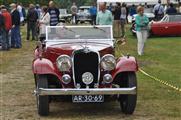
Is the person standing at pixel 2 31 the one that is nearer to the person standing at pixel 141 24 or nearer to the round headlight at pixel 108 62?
the person standing at pixel 141 24

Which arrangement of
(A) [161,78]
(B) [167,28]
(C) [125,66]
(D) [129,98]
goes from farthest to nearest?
(B) [167,28]
(A) [161,78]
(C) [125,66]
(D) [129,98]

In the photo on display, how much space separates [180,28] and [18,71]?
15592mm

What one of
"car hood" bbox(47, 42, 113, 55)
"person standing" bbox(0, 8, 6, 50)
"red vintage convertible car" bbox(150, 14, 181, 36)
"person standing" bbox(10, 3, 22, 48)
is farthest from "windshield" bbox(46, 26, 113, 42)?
"red vintage convertible car" bbox(150, 14, 181, 36)

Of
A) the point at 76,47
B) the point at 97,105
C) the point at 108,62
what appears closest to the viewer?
the point at 108,62

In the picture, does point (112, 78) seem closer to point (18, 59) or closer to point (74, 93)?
point (74, 93)

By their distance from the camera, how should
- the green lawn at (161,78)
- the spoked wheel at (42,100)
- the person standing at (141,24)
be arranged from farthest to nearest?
1. the person standing at (141,24)
2. the green lawn at (161,78)
3. the spoked wheel at (42,100)

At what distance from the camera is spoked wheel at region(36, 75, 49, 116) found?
912 centimetres

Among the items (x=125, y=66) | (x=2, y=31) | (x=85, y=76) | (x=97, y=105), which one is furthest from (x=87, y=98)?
(x=2, y=31)

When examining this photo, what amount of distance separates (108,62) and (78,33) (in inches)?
59.1

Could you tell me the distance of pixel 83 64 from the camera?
9320 millimetres

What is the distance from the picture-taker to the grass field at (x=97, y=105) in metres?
9.37

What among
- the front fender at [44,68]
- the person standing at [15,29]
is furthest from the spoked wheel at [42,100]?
the person standing at [15,29]

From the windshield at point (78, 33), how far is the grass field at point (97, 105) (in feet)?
4.13

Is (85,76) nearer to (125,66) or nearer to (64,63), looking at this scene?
(64,63)
